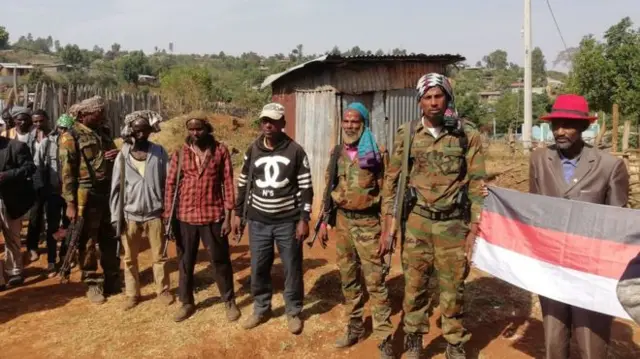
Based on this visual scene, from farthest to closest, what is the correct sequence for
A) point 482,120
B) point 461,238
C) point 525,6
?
point 482,120
point 525,6
point 461,238

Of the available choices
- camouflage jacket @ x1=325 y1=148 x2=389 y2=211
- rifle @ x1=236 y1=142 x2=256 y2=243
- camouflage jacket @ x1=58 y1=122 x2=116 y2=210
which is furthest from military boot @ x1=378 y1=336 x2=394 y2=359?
camouflage jacket @ x1=58 y1=122 x2=116 y2=210

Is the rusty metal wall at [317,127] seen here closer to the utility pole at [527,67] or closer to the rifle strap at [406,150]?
the rifle strap at [406,150]

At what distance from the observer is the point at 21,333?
459 centimetres

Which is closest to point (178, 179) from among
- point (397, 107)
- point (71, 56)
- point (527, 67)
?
point (397, 107)

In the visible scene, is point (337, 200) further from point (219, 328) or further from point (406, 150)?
point (219, 328)

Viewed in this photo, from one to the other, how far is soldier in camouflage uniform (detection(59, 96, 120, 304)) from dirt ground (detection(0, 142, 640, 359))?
35 centimetres

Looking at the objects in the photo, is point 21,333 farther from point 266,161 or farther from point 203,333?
point 266,161

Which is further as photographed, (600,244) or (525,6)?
(525,6)

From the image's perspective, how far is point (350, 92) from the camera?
324 inches

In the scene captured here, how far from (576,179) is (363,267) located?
177cm

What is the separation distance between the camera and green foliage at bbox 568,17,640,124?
19641 millimetres

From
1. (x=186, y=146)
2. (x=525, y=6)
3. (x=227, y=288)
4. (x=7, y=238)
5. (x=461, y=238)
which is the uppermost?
(x=525, y=6)

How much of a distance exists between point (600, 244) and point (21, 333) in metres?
5.05

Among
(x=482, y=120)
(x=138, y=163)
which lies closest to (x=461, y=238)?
(x=138, y=163)
